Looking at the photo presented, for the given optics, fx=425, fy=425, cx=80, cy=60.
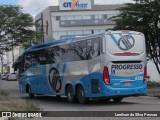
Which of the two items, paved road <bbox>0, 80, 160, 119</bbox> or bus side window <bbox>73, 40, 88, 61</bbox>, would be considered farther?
bus side window <bbox>73, 40, 88, 61</bbox>

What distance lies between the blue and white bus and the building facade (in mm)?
A: 72832

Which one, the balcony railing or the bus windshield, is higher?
the balcony railing

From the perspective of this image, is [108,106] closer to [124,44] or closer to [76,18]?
[124,44]

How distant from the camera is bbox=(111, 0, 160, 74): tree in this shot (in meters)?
27.3

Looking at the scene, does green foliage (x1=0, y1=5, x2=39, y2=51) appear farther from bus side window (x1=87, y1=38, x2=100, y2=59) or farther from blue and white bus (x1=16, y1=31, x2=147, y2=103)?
bus side window (x1=87, y1=38, x2=100, y2=59)

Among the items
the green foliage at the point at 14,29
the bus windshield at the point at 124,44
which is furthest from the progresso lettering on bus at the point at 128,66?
the green foliage at the point at 14,29

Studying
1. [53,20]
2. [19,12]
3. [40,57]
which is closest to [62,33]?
[53,20]

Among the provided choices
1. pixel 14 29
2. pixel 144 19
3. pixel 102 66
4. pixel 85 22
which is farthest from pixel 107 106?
pixel 85 22

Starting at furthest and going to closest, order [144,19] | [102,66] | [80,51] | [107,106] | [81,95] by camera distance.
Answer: [144,19] < [81,95] < [80,51] < [107,106] < [102,66]

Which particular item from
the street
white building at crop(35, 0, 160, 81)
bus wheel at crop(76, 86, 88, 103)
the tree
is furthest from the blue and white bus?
white building at crop(35, 0, 160, 81)

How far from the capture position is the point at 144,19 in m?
27.8

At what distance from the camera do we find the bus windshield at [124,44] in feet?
61.3

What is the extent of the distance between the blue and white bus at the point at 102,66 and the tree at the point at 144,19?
7864mm

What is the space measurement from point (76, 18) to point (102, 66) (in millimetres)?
77696
